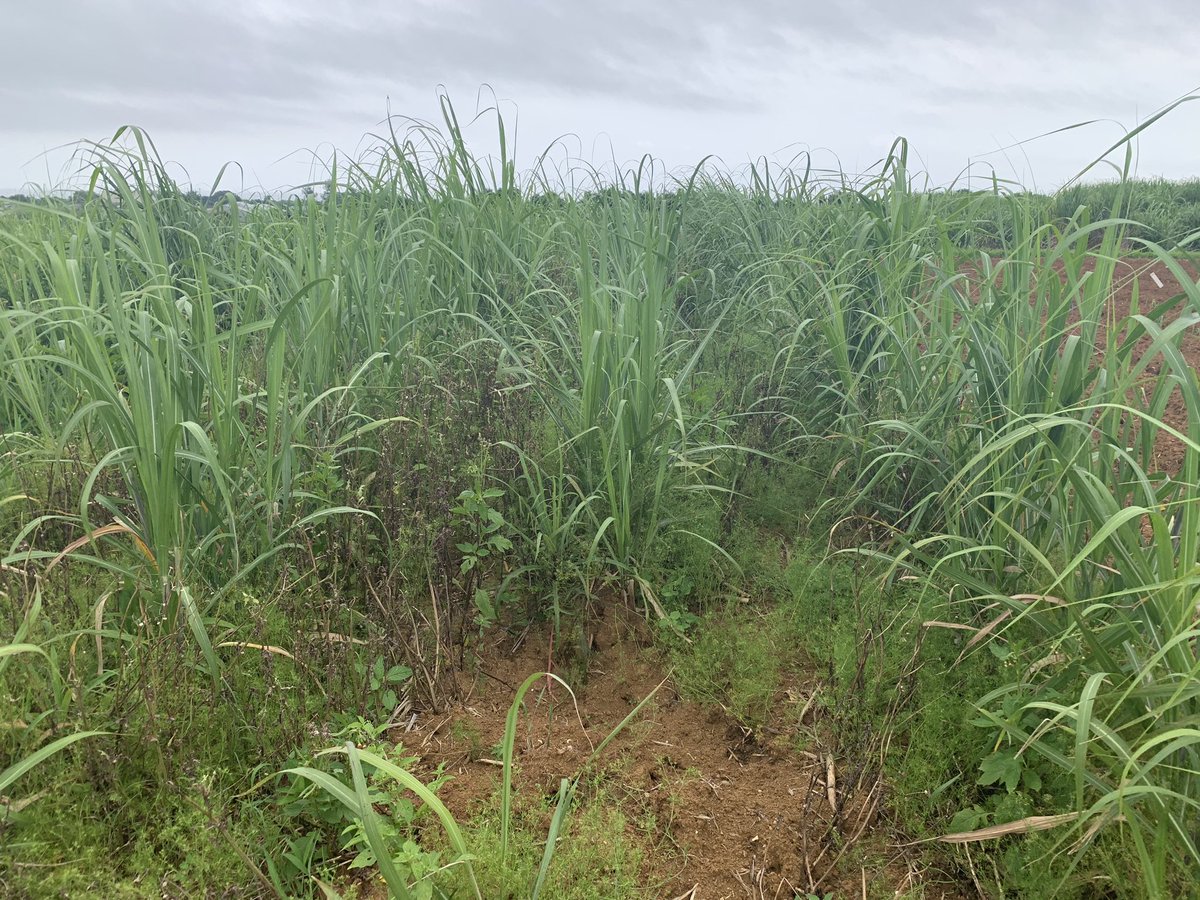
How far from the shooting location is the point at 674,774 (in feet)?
6.40

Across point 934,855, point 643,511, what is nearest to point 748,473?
point 643,511

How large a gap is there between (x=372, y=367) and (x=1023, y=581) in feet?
6.77

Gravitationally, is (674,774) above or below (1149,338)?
below

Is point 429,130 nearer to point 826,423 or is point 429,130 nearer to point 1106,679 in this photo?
point 826,423

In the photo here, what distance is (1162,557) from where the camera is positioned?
58.9 inches

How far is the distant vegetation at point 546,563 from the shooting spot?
1531 millimetres

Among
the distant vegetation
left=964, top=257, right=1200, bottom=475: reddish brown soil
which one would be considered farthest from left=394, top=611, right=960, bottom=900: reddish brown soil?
left=964, top=257, right=1200, bottom=475: reddish brown soil

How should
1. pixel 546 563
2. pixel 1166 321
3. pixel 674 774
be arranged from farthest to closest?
pixel 1166 321 < pixel 546 563 < pixel 674 774

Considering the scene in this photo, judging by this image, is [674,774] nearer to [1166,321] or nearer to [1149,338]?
[1149,338]

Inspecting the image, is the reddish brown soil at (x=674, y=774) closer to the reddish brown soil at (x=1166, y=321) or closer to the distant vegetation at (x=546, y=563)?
the distant vegetation at (x=546, y=563)

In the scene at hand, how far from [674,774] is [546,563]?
2.15ft

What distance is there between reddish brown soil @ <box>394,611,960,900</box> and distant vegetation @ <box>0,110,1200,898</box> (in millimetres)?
58

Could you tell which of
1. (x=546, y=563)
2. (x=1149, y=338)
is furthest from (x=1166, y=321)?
(x=546, y=563)

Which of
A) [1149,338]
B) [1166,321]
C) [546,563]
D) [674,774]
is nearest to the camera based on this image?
[674,774]
